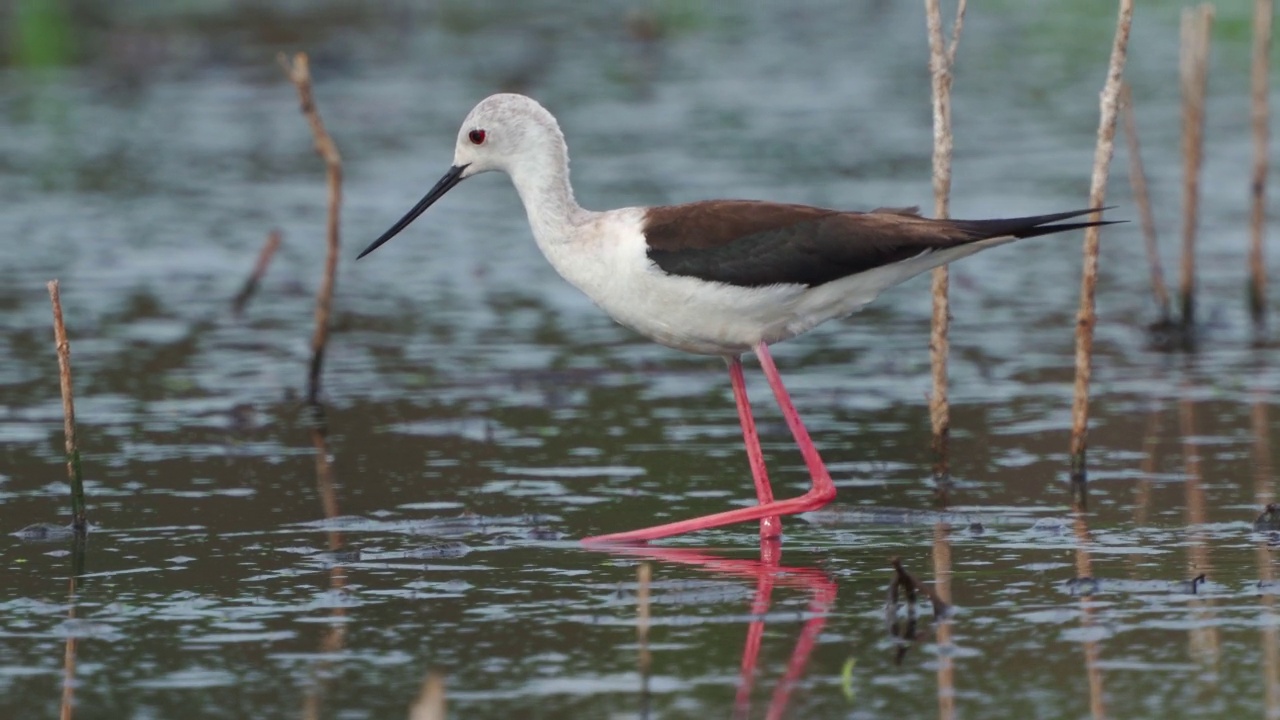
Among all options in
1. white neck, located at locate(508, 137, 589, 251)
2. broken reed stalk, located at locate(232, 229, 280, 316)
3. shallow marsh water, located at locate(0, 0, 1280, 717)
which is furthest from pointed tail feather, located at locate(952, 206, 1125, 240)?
broken reed stalk, located at locate(232, 229, 280, 316)

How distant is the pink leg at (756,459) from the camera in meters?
8.33

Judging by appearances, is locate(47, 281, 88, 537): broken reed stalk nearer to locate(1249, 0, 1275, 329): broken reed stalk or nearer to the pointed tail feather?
the pointed tail feather

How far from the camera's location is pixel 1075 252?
1669cm

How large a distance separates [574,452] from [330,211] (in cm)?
213

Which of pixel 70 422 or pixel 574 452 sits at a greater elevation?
pixel 70 422

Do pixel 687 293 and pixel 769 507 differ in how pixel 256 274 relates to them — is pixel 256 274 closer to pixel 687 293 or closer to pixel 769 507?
pixel 687 293

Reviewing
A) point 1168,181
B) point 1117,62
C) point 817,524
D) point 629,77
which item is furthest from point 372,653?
point 629,77

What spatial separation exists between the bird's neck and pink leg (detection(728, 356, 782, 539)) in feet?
3.11

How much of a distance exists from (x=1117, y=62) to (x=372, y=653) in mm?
4324

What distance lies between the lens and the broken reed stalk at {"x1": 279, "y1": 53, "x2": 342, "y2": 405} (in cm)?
1079

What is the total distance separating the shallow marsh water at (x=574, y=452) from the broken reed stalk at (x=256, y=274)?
0.18 m

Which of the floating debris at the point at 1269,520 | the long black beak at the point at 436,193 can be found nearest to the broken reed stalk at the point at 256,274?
the long black beak at the point at 436,193

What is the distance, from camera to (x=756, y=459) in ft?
28.3

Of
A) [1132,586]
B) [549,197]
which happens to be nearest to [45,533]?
[549,197]
